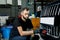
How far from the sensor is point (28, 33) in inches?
210

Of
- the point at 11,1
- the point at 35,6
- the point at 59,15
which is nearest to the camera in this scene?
the point at 59,15

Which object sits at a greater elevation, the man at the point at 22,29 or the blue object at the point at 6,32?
the man at the point at 22,29

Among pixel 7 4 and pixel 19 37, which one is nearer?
pixel 19 37

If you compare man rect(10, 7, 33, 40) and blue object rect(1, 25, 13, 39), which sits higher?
man rect(10, 7, 33, 40)

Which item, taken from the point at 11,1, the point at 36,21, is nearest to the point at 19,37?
the point at 36,21

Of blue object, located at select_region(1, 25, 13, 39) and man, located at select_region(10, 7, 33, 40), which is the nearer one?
man, located at select_region(10, 7, 33, 40)

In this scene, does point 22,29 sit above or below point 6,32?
above

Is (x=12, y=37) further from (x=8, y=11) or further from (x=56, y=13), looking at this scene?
(x=8, y=11)

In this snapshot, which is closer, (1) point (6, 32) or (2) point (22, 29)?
(2) point (22, 29)

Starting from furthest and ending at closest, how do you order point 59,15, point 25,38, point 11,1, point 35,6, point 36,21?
1. point 11,1
2. point 35,6
3. point 36,21
4. point 25,38
5. point 59,15

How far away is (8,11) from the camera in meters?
11.5

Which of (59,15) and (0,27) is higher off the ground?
(59,15)

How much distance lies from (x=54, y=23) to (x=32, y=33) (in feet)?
3.45

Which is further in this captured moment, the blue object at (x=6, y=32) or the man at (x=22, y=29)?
the blue object at (x=6, y=32)
